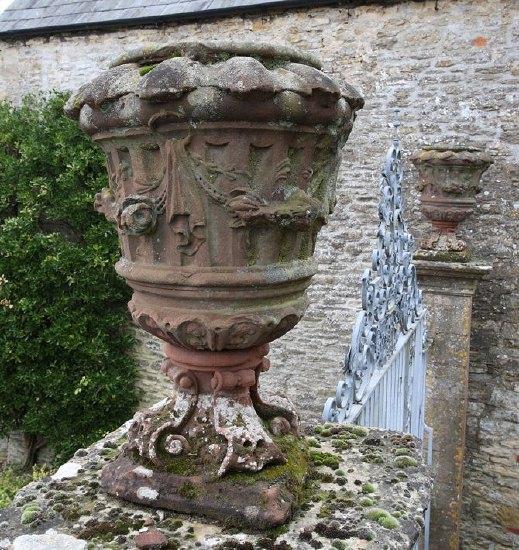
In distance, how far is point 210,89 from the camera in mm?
1188

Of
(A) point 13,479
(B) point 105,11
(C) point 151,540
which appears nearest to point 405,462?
(C) point 151,540

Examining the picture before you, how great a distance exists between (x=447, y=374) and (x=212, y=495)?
430cm

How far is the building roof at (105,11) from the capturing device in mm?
7168

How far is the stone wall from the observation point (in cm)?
618

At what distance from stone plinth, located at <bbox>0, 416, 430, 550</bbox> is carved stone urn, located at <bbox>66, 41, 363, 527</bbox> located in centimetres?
4

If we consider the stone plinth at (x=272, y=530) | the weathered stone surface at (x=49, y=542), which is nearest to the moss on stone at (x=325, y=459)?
the stone plinth at (x=272, y=530)

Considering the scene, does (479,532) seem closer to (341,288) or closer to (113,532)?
(341,288)

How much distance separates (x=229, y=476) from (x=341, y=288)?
233 inches

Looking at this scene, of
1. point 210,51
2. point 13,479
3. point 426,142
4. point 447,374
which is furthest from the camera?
point 13,479

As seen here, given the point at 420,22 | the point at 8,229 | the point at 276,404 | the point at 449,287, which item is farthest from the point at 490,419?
the point at 8,229

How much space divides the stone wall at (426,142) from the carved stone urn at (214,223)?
17.6ft

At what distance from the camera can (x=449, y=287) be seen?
5.22 meters

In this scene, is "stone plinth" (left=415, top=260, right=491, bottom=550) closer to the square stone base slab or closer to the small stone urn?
the small stone urn

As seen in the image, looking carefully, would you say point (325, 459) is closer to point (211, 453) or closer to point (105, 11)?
point (211, 453)
